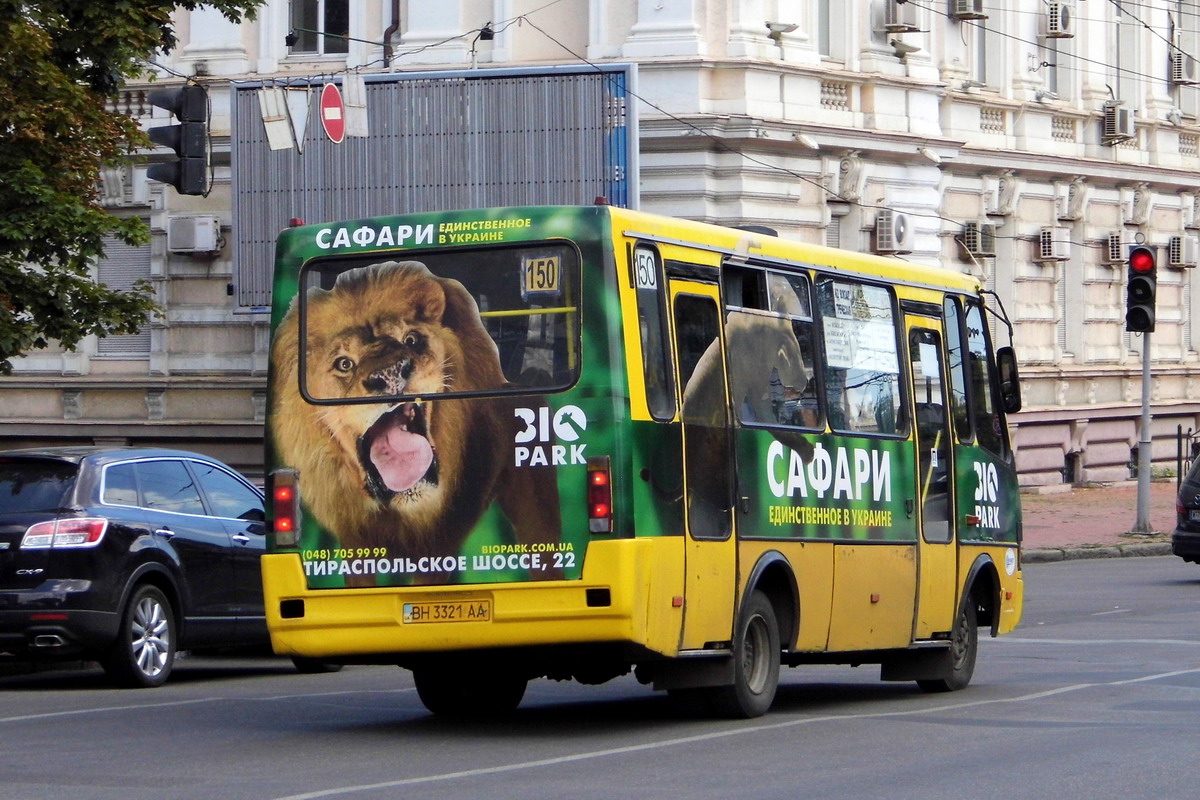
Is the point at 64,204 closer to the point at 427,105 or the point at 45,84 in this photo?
the point at 45,84

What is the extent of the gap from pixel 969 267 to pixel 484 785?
26.4 meters

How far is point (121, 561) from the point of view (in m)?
14.3

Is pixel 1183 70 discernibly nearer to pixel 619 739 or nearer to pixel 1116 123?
pixel 1116 123

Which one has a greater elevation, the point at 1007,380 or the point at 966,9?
the point at 966,9

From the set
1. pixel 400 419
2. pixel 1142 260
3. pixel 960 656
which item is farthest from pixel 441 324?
pixel 1142 260

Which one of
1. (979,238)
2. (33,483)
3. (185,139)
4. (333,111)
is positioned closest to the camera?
(33,483)

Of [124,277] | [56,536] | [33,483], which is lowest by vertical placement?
[56,536]

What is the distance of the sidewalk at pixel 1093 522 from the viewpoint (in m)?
27.7

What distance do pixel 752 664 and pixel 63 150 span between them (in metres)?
8.49

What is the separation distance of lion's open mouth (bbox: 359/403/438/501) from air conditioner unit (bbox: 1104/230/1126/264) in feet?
96.2

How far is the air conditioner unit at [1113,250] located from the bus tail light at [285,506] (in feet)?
96.4

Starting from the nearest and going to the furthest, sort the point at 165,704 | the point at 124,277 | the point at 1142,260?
1. the point at 165,704
2. the point at 1142,260
3. the point at 124,277

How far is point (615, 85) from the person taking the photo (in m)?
27.6

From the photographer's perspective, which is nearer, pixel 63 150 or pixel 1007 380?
pixel 1007 380
